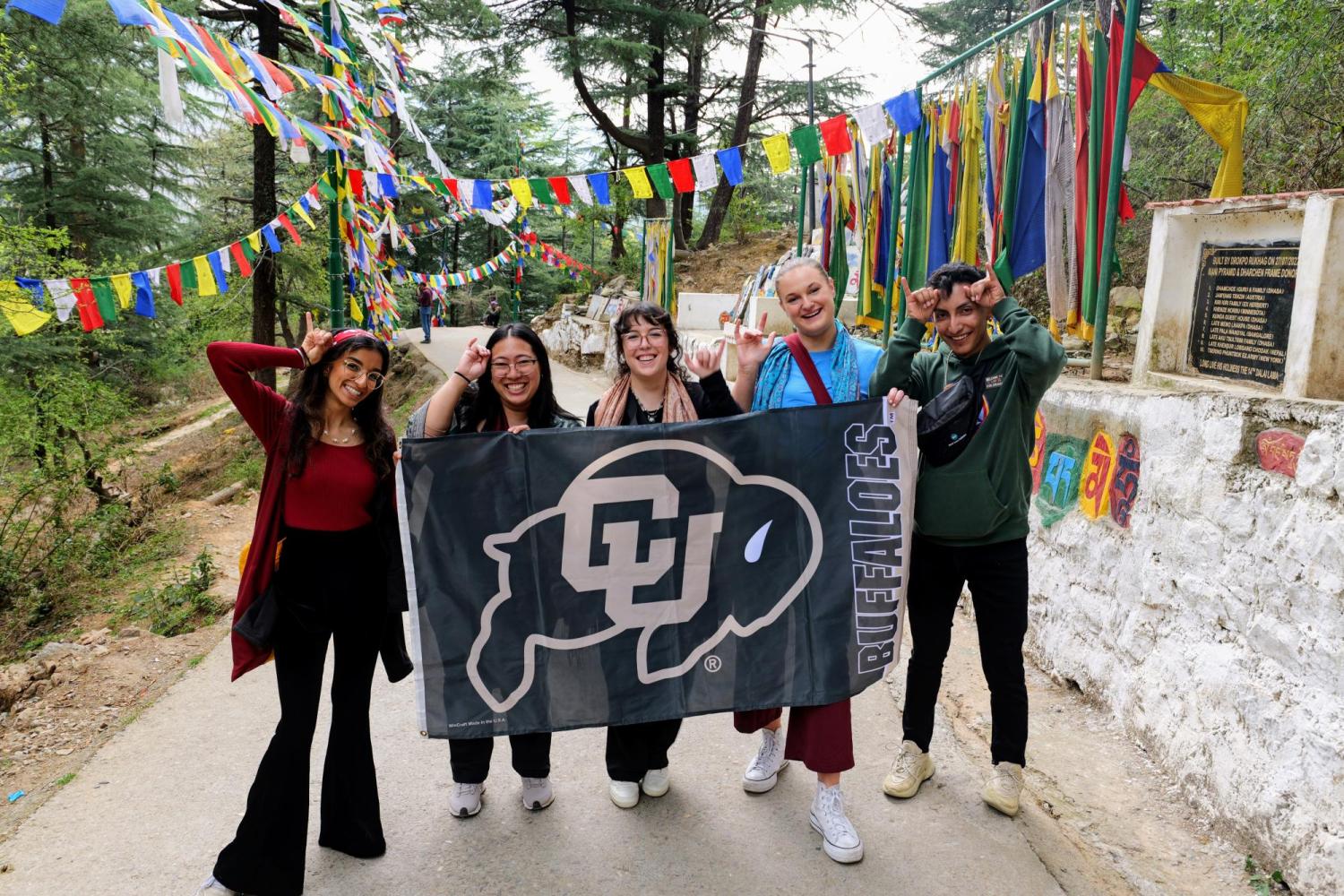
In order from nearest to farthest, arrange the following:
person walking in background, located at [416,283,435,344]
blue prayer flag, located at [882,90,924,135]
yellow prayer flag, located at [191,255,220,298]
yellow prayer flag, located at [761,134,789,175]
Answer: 1. blue prayer flag, located at [882,90,924,135]
2. yellow prayer flag, located at [761,134,789,175]
3. yellow prayer flag, located at [191,255,220,298]
4. person walking in background, located at [416,283,435,344]

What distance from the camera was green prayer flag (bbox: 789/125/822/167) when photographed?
732 centimetres

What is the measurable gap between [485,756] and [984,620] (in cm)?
193

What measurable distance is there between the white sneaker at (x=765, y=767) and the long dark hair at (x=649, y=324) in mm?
1524

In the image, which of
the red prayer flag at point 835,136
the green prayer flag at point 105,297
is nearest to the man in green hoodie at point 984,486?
the red prayer flag at point 835,136

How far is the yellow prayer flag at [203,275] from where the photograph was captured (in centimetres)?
929

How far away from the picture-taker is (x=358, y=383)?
113 inches

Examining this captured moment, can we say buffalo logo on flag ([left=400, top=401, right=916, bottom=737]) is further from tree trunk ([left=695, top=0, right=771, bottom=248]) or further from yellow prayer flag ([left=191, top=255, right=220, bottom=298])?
tree trunk ([left=695, top=0, right=771, bottom=248])

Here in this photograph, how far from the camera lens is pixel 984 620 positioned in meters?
3.18

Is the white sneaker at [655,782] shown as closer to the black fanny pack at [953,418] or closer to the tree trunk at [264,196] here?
the black fanny pack at [953,418]

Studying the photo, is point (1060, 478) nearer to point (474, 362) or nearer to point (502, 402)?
point (502, 402)

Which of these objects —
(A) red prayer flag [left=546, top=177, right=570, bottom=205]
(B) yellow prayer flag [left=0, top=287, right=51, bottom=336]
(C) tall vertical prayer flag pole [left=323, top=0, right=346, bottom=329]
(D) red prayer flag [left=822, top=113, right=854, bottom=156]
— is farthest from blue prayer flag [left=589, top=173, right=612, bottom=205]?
(B) yellow prayer flag [left=0, top=287, right=51, bottom=336]

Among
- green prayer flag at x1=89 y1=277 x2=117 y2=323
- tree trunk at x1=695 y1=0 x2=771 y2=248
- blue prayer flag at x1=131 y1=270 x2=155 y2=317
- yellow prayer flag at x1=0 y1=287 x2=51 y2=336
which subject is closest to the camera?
yellow prayer flag at x1=0 y1=287 x2=51 y2=336

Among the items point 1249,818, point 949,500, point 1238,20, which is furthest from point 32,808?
point 1238,20

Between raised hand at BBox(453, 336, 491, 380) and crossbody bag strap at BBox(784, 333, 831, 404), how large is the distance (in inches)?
44.4
